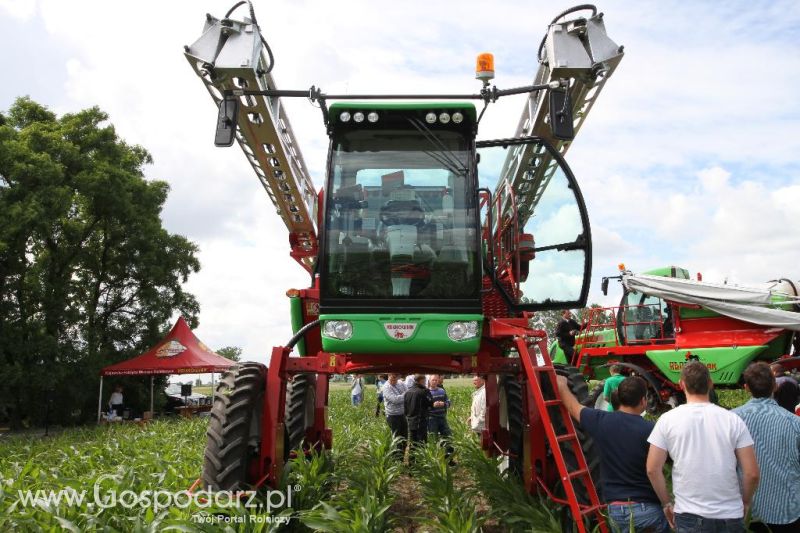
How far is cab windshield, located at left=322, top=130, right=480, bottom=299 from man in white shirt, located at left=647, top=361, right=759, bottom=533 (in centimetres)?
204

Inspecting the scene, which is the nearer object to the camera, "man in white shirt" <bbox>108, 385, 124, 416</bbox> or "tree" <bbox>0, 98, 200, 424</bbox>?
"tree" <bbox>0, 98, 200, 424</bbox>

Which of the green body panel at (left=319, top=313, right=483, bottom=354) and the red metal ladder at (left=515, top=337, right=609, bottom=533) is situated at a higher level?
the green body panel at (left=319, top=313, right=483, bottom=354)

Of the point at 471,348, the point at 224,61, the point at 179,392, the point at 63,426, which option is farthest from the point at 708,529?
the point at 179,392

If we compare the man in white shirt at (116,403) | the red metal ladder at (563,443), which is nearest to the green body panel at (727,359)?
the red metal ladder at (563,443)

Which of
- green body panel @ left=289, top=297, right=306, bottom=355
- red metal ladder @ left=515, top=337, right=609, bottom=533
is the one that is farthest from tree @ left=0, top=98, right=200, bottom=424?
red metal ladder @ left=515, top=337, right=609, bottom=533

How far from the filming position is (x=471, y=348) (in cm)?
524

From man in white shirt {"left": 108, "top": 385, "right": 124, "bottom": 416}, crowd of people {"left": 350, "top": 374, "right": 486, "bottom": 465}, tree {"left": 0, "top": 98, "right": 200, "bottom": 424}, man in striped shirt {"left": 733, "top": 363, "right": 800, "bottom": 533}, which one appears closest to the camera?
man in striped shirt {"left": 733, "top": 363, "right": 800, "bottom": 533}

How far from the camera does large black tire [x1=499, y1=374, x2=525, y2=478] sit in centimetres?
696

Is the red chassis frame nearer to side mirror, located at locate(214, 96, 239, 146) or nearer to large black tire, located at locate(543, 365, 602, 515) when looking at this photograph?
large black tire, located at locate(543, 365, 602, 515)

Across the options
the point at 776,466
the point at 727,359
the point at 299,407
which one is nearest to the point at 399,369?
the point at 299,407

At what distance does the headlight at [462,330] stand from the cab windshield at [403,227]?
0.79 feet

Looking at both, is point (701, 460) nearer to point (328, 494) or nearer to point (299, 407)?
point (328, 494)

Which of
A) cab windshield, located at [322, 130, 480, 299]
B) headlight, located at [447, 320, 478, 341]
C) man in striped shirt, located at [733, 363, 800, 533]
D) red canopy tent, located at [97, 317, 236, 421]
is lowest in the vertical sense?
man in striped shirt, located at [733, 363, 800, 533]

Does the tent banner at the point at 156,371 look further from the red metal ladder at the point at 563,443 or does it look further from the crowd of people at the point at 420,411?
the red metal ladder at the point at 563,443
